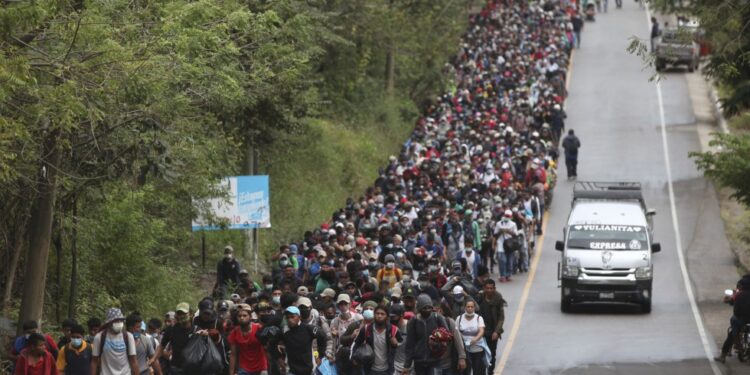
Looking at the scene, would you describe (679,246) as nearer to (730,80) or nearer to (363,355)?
(730,80)

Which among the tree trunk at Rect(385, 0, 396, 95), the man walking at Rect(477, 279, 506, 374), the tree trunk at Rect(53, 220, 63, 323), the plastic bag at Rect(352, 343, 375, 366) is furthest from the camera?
the tree trunk at Rect(385, 0, 396, 95)

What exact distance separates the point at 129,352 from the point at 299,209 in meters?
24.9

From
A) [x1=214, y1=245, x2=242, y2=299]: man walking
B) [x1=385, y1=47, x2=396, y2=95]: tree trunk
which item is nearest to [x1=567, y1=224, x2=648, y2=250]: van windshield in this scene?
[x1=214, y1=245, x2=242, y2=299]: man walking

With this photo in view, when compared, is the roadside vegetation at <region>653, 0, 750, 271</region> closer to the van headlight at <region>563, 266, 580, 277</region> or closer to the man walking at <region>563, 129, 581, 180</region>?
the van headlight at <region>563, 266, 580, 277</region>

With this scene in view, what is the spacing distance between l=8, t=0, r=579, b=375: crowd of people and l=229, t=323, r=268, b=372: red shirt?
0.04 feet

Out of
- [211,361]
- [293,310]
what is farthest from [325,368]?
[211,361]

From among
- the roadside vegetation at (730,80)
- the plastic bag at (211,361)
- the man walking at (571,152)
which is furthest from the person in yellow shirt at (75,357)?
the man walking at (571,152)

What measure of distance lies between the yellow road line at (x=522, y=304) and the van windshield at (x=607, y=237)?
179 cm

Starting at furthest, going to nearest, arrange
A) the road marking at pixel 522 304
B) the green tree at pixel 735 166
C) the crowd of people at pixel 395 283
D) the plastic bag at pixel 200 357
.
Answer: the green tree at pixel 735 166 < the road marking at pixel 522 304 < the crowd of people at pixel 395 283 < the plastic bag at pixel 200 357

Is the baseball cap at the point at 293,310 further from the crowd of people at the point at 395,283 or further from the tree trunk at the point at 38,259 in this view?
the tree trunk at the point at 38,259

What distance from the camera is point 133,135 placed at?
Answer: 67.5ft

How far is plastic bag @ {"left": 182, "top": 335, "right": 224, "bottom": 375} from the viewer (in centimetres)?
1747

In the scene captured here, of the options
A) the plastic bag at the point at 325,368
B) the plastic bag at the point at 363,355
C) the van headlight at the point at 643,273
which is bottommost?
the plastic bag at the point at 325,368

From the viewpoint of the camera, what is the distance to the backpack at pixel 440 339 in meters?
17.9
